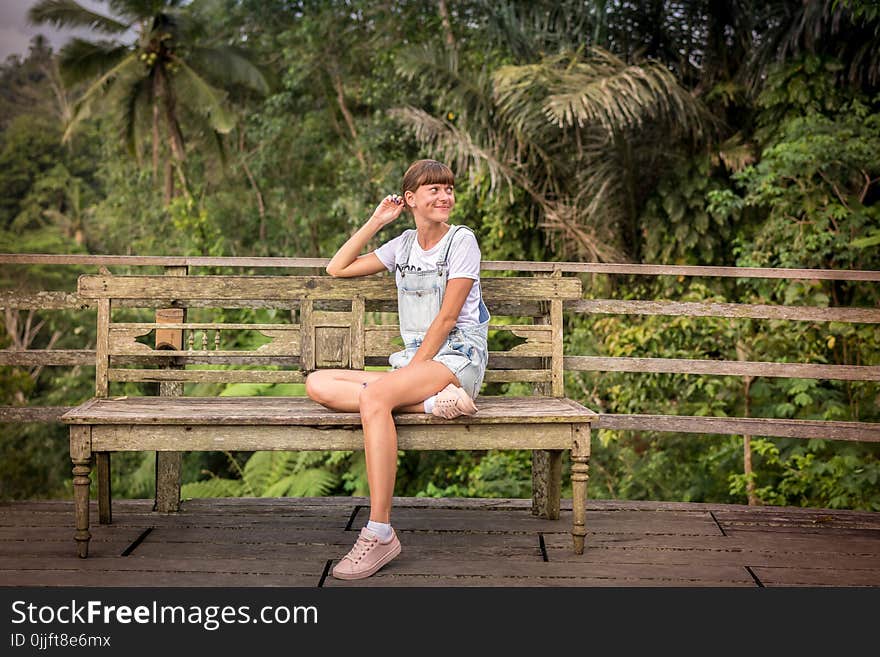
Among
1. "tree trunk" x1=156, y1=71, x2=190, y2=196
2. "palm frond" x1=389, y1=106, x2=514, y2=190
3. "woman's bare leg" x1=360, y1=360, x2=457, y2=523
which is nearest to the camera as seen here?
"woman's bare leg" x1=360, y1=360, x2=457, y2=523

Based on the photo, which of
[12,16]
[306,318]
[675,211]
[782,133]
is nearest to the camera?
[306,318]

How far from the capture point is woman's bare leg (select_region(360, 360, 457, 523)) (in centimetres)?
315

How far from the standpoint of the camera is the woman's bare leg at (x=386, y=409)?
10.3 feet

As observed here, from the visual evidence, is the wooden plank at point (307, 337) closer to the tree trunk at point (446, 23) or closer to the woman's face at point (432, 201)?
the woman's face at point (432, 201)

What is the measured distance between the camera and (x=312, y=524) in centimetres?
388

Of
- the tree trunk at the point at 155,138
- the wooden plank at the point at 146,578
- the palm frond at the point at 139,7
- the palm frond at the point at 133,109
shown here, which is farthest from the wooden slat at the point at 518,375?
the palm frond at the point at 139,7

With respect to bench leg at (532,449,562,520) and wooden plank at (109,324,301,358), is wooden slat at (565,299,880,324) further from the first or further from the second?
wooden plank at (109,324,301,358)

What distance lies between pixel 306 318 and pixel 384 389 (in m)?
0.76

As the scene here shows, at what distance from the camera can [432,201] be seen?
3.41 metres

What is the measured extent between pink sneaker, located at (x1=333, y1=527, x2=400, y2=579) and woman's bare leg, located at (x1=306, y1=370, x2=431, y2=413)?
0.47 metres

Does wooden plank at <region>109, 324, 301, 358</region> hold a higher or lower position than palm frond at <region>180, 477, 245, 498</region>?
higher

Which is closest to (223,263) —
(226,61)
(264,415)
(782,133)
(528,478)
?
(264,415)

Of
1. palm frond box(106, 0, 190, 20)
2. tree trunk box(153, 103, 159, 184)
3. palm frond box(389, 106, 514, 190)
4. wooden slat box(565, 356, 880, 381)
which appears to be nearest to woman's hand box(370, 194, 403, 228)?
wooden slat box(565, 356, 880, 381)

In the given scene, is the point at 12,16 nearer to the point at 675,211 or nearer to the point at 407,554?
the point at 675,211
